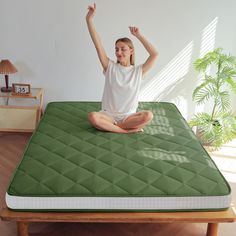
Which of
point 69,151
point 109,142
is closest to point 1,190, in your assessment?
point 69,151

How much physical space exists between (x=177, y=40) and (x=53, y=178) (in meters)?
2.00

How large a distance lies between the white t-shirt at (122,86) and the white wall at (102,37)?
0.71 m

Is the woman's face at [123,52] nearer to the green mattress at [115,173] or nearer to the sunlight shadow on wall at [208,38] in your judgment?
the green mattress at [115,173]

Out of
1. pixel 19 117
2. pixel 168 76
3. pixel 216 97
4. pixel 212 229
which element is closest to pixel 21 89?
pixel 19 117

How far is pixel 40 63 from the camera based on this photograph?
12.0 ft

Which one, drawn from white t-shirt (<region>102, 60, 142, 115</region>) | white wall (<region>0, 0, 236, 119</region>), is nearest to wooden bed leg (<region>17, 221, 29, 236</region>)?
white t-shirt (<region>102, 60, 142, 115</region>)

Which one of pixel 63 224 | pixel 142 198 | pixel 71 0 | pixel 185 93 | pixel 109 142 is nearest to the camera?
pixel 142 198

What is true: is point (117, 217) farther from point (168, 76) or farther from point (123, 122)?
point (168, 76)

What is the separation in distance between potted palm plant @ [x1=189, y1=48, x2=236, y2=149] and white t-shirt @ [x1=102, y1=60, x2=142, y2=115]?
70 centimetres

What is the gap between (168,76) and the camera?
3713 mm

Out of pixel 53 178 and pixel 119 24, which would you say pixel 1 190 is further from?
pixel 119 24

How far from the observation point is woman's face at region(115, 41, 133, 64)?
9.38ft

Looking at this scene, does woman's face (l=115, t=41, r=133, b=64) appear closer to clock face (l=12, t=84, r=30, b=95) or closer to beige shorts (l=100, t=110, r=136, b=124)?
beige shorts (l=100, t=110, r=136, b=124)

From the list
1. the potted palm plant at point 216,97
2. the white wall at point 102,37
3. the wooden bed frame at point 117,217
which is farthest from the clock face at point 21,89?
the wooden bed frame at point 117,217
